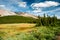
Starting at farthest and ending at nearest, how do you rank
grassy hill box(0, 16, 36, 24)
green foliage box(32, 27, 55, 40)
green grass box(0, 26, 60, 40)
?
grassy hill box(0, 16, 36, 24) → green foliage box(32, 27, 55, 40) → green grass box(0, 26, 60, 40)

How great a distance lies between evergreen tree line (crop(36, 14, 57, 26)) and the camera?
30.4 feet

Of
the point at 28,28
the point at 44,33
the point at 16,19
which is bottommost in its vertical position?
the point at 44,33

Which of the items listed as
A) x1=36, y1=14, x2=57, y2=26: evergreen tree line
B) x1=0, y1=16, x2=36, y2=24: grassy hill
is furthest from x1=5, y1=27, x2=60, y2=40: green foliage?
x1=0, y1=16, x2=36, y2=24: grassy hill

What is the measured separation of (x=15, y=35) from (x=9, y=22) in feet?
3.67

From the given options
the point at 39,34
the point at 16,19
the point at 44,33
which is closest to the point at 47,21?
the point at 44,33

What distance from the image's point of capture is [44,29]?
9031 millimetres

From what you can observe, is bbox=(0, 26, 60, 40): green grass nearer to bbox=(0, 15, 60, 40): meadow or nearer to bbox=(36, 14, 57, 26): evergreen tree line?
bbox=(0, 15, 60, 40): meadow

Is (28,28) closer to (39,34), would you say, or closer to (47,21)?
(39,34)

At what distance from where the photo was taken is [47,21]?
987 centimetres

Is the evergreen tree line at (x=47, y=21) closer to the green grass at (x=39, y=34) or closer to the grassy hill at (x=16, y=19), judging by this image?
the green grass at (x=39, y=34)

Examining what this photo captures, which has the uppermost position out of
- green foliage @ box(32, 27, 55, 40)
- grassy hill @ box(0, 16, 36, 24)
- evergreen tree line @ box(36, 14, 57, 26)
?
grassy hill @ box(0, 16, 36, 24)

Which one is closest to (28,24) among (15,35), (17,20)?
(17,20)

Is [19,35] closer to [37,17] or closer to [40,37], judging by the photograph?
[40,37]

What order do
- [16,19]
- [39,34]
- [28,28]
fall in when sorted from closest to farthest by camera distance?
1. [39,34]
2. [28,28]
3. [16,19]
